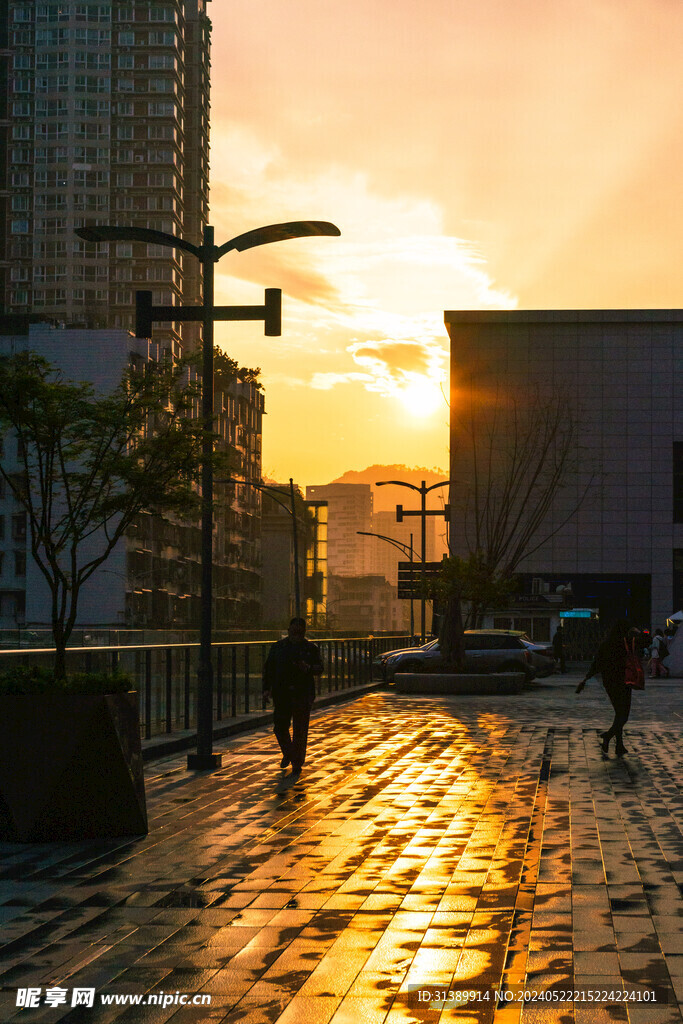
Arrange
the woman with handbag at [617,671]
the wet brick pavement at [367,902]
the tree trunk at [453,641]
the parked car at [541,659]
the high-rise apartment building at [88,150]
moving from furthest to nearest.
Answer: the high-rise apartment building at [88,150], the parked car at [541,659], the tree trunk at [453,641], the woman with handbag at [617,671], the wet brick pavement at [367,902]

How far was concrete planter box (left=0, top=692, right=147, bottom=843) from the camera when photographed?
959 cm

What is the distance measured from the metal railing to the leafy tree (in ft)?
3.87

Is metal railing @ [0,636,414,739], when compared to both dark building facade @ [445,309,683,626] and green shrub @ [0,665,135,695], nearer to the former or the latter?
green shrub @ [0,665,135,695]

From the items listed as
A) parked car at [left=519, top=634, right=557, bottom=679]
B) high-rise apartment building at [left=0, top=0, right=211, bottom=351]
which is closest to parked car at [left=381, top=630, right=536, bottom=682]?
parked car at [left=519, top=634, right=557, bottom=679]

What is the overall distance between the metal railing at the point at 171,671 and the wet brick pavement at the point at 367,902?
1669 millimetres

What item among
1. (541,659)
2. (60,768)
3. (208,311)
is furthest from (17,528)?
(60,768)

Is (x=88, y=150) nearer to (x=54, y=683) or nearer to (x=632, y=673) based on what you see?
(x=632, y=673)

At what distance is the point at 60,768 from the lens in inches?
378

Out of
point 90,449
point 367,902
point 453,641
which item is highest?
point 90,449

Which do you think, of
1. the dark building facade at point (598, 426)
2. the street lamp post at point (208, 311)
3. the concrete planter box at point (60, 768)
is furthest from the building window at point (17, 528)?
the concrete planter box at point (60, 768)

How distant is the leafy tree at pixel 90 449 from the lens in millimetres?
11398

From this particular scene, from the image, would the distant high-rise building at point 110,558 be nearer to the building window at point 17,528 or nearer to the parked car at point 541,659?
the building window at point 17,528

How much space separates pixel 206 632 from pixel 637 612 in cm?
6988

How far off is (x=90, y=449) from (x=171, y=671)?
567 cm
